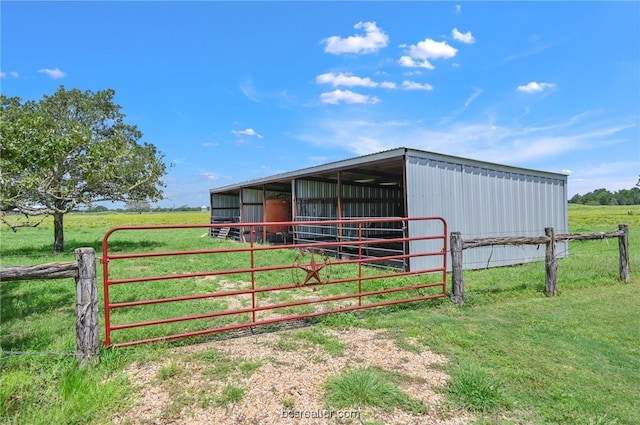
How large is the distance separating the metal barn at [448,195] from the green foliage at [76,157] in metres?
5.64

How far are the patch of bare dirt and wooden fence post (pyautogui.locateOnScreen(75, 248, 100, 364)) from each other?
0.45 metres

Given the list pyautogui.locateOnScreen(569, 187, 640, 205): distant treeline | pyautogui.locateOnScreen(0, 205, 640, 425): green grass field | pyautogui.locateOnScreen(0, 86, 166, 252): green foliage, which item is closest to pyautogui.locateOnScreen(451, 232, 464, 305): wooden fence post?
pyautogui.locateOnScreen(0, 205, 640, 425): green grass field

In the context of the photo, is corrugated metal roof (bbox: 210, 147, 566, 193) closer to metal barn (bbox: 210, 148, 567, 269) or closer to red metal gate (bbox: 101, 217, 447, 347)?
metal barn (bbox: 210, 148, 567, 269)

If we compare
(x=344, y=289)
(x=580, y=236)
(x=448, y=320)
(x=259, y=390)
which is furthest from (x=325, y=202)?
(x=259, y=390)

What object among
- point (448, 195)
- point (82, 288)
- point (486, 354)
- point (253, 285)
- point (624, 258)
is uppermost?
point (448, 195)

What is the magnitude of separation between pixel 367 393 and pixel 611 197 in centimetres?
9273

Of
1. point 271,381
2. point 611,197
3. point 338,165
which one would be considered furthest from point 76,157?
point 611,197

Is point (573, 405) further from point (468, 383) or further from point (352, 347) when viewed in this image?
point (352, 347)

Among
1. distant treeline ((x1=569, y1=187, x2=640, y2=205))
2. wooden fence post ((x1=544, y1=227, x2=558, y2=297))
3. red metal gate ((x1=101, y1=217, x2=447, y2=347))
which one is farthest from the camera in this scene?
distant treeline ((x1=569, y1=187, x2=640, y2=205))

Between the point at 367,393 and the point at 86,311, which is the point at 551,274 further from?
the point at 86,311

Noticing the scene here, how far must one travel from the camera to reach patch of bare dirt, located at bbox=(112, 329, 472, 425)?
2.67 m

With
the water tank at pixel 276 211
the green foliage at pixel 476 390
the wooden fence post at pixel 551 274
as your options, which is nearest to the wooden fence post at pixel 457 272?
the wooden fence post at pixel 551 274

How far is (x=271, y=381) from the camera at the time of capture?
318 centimetres

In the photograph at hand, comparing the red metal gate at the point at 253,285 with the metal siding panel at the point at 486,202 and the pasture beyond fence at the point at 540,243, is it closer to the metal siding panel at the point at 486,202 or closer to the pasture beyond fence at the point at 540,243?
the pasture beyond fence at the point at 540,243
